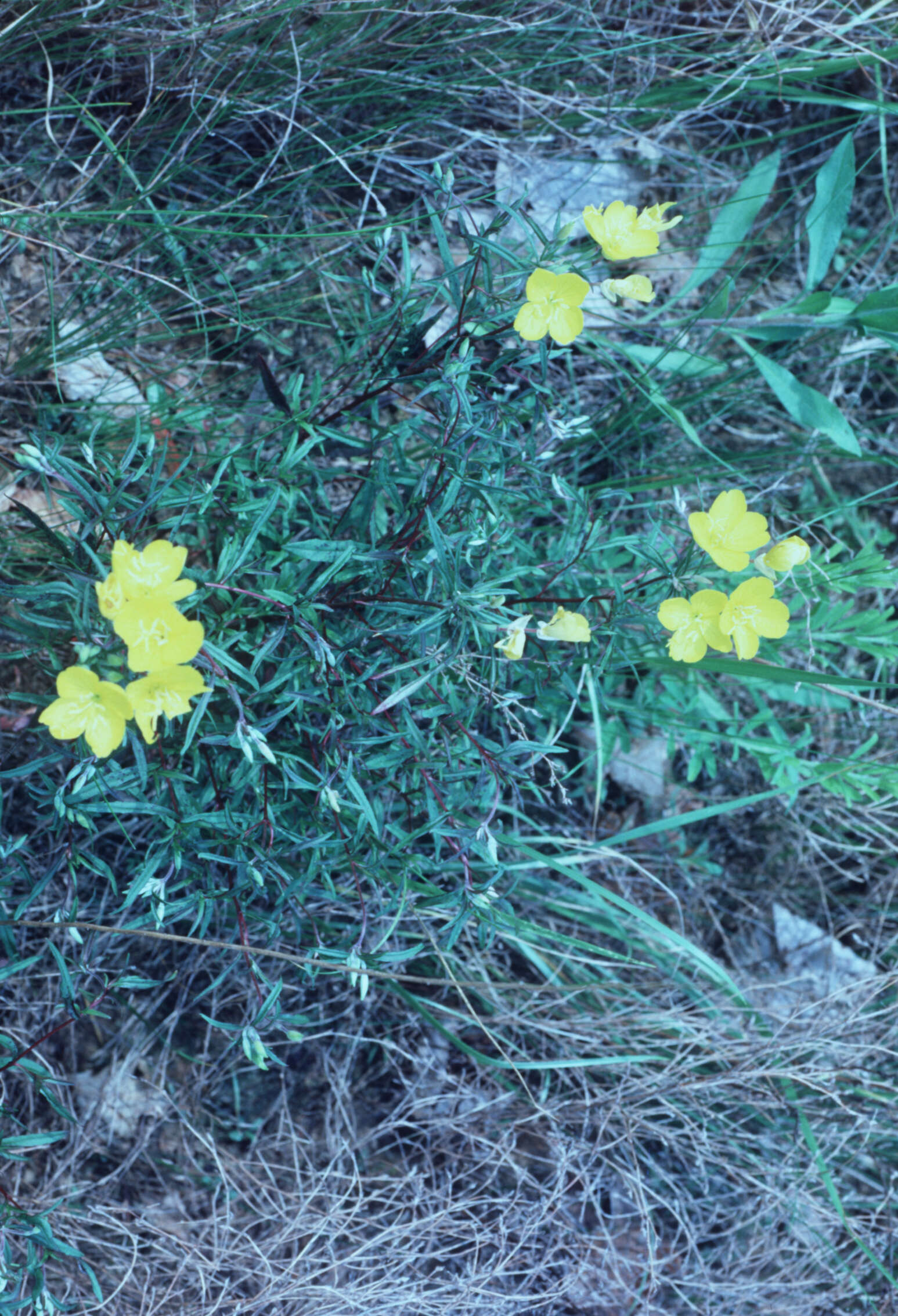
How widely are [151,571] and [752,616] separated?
1.27 m

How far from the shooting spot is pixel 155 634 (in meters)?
1.62

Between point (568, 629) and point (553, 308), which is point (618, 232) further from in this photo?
point (568, 629)

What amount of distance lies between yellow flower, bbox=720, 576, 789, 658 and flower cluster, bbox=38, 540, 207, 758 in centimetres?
113

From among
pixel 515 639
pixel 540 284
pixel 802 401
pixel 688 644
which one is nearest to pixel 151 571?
pixel 515 639

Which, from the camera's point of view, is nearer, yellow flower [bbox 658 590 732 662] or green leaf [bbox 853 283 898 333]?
yellow flower [bbox 658 590 732 662]

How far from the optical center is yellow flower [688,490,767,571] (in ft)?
6.33

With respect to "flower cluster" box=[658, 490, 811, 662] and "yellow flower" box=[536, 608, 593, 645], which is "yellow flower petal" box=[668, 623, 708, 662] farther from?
"yellow flower" box=[536, 608, 593, 645]

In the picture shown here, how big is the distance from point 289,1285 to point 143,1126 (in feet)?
1.97

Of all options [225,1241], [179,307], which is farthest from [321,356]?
[225,1241]

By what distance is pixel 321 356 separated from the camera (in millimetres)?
2805

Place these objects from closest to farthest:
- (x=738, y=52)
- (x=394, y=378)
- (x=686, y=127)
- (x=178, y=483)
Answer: (x=394, y=378)
(x=178, y=483)
(x=738, y=52)
(x=686, y=127)

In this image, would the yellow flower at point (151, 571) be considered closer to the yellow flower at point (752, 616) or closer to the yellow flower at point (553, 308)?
the yellow flower at point (553, 308)

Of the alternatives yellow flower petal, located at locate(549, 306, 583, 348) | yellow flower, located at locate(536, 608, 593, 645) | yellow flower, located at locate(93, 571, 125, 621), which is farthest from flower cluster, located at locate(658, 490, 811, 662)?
yellow flower, located at locate(93, 571, 125, 621)

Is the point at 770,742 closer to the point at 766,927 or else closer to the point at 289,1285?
the point at 766,927
